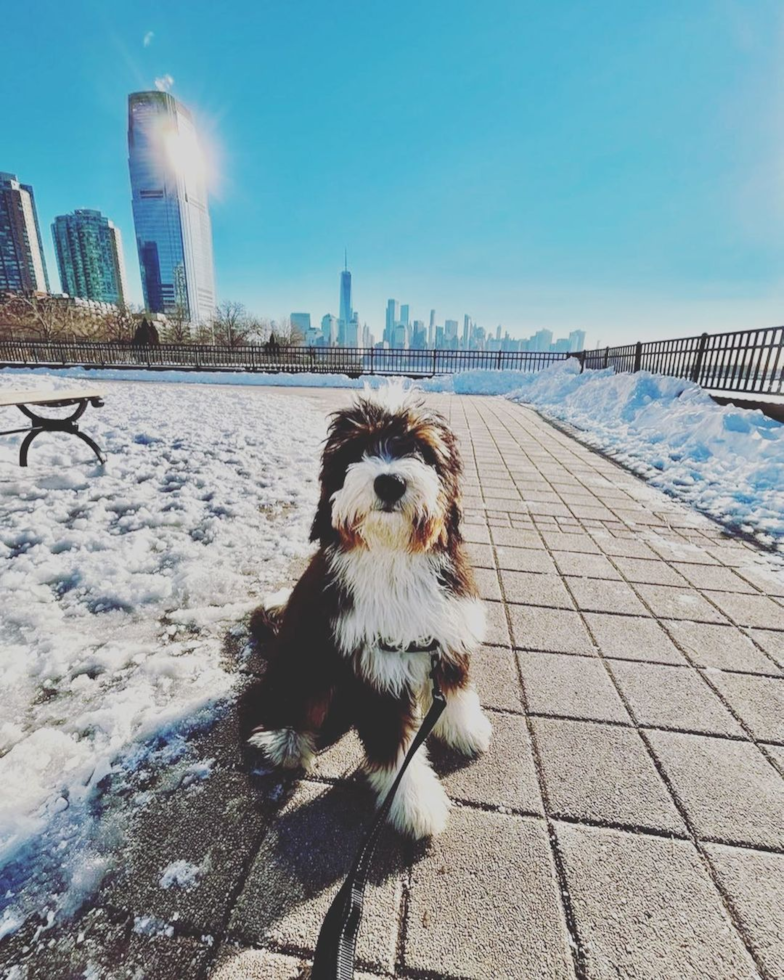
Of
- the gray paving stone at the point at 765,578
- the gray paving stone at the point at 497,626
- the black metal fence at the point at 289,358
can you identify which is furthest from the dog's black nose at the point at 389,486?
the black metal fence at the point at 289,358

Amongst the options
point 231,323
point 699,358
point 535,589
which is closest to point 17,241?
point 231,323

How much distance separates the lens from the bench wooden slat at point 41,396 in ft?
14.9

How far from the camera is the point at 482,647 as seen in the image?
2625 mm

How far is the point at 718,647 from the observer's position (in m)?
2.66

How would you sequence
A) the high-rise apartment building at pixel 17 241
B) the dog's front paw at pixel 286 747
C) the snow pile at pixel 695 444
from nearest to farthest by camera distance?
the dog's front paw at pixel 286 747
the snow pile at pixel 695 444
the high-rise apartment building at pixel 17 241

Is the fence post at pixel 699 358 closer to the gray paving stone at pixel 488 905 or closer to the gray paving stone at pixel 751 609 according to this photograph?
the gray paving stone at pixel 751 609

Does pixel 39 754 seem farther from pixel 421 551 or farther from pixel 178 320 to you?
pixel 178 320

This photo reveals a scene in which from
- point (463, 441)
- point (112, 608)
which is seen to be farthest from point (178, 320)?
point (112, 608)

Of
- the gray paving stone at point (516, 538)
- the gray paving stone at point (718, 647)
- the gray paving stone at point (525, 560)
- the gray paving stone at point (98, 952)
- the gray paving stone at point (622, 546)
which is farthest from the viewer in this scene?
the gray paving stone at point (516, 538)

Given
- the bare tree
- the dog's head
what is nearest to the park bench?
the dog's head

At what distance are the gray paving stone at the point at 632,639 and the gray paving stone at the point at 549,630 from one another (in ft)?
0.30

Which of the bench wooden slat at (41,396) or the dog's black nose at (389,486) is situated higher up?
the dog's black nose at (389,486)

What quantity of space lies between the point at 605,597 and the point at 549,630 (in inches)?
26.6

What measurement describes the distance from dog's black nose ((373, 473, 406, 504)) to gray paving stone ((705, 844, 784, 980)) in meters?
1.66
